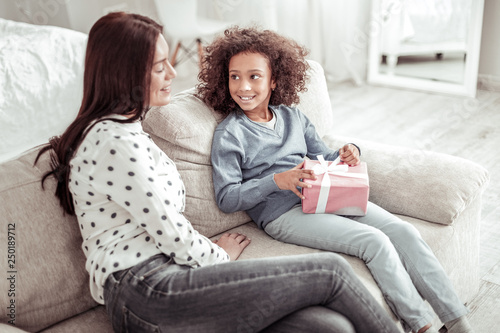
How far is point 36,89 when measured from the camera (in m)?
2.62

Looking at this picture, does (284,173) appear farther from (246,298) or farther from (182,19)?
(182,19)

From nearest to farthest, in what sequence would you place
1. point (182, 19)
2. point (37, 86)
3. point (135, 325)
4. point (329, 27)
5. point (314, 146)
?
point (135, 325)
point (314, 146)
point (37, 86)
point (182, 19)
point (329, 27)

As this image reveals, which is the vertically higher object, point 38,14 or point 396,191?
point 38,14

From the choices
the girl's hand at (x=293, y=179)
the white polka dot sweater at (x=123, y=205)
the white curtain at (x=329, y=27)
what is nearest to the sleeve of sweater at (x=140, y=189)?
the white polka dot sweater at (x=123, y=205)

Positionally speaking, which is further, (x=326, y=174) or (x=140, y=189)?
(x=326, y=174)

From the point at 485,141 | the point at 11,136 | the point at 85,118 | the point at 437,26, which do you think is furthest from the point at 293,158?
the point at 437,26

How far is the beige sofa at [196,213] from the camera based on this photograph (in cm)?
132

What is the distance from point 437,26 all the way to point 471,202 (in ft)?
8.14

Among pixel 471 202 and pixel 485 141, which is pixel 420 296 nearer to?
pixel 471 202

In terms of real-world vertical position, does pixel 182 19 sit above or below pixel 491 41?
above

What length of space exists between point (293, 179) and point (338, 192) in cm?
14

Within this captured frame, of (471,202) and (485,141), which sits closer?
(471,202)

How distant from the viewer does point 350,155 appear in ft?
5.71

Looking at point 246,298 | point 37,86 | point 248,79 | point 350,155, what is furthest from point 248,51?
point 37,86
